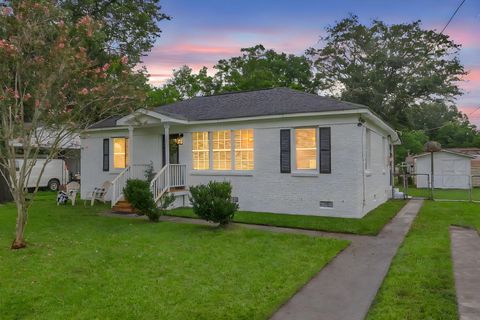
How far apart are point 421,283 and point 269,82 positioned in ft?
95.1

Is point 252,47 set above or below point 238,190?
above

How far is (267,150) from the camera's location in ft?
38.6

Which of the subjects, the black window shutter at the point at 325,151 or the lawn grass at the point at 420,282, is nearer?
the lawn grass at the point at 420,282

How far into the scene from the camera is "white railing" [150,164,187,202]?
12070 millimetres

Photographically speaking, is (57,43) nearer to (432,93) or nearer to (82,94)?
(82,94)

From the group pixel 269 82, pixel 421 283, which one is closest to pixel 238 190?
pixel 421 283

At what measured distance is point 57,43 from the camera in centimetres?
728

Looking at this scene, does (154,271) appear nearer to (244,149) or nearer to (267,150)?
(267,150)

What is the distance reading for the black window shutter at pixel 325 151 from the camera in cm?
1072

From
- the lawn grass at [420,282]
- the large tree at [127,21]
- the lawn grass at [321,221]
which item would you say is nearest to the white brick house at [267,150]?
the lawn grass at [321,221]

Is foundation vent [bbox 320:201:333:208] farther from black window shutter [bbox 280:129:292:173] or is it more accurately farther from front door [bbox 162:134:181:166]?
front door [bbox 162:134:181:166]

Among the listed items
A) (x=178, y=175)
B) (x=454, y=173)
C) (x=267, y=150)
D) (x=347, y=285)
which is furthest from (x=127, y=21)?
(x=454, y=173)

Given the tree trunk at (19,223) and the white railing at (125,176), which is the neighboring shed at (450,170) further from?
the tree trunk at (19,223)

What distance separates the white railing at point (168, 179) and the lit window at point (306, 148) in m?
4.38
